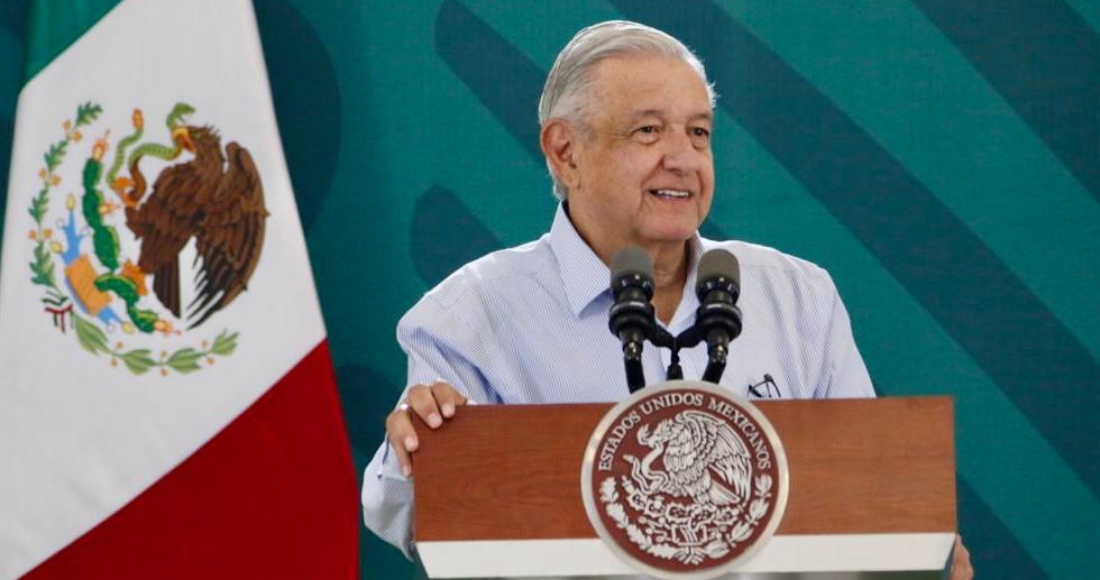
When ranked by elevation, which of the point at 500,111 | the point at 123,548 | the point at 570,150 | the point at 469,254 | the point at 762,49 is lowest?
the point at 123,548

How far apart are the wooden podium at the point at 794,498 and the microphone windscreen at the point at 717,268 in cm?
17

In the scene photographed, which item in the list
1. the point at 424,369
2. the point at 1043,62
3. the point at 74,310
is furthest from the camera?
the point at 1043,62

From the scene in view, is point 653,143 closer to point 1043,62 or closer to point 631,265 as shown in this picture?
point 631,265

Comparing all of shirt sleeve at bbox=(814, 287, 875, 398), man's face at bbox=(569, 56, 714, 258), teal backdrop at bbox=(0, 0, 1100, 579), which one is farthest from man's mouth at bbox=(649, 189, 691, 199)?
teal backdrop at bbox=(0, 0, 1100, 579)

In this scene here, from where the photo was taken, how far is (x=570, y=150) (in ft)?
8.24

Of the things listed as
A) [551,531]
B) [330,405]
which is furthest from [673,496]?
[330,405]

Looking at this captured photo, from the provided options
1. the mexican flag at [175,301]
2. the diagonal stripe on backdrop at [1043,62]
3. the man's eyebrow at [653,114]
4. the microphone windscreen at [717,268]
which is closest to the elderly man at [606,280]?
the man's eyebrow at [653,114]

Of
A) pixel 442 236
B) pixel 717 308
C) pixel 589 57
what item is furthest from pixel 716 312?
pixel 442 236

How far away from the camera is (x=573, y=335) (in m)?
2.36

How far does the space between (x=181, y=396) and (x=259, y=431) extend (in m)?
0.16

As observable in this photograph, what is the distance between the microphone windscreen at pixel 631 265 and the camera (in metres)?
1.79

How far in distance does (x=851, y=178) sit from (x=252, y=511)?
1480 mm

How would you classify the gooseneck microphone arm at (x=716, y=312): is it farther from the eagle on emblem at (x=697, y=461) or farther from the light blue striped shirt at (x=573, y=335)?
the light blue striped shirt at (x=573, y=335)

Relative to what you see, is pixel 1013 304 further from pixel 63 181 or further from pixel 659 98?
pixel 63 181
